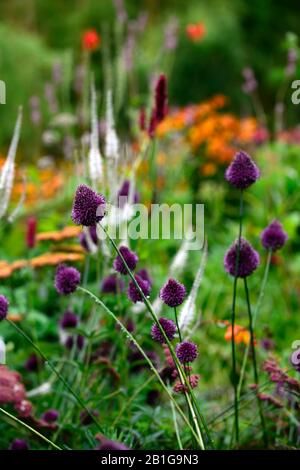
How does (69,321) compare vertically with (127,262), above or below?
below

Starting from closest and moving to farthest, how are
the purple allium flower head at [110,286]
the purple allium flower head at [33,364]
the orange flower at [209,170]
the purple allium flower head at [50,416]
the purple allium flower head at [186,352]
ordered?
the purple allium flower head at [186,352] < the purple allium flower head at [50,416] < the purple allium flower head at [110,286] < the purple allium flower head at [33,364] < the orange flower at [209,170]

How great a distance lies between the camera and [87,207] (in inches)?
38.2

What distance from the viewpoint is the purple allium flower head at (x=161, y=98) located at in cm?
162

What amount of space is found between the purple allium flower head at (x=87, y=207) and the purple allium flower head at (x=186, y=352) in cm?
26

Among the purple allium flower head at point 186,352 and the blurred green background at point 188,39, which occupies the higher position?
the blurred green background at point 188,39

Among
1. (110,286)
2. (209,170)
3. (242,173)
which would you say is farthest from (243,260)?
(209,170)

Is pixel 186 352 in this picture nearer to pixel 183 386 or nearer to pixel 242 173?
pixel 183 386

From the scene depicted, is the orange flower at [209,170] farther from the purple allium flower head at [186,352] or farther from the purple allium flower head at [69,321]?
the purple allium flower head at [186,352]

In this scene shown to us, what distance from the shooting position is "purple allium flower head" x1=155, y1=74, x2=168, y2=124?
162cm

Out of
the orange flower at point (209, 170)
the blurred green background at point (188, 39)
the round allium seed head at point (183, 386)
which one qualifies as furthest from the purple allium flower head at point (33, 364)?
the blurred green background at point (188, 39)

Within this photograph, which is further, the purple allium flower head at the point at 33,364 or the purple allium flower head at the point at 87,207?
the purple allium flower head at the point at 33,364

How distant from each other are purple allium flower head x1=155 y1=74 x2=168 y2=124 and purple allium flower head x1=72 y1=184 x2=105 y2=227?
27.9 inches

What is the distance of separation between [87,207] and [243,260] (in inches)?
14.5
